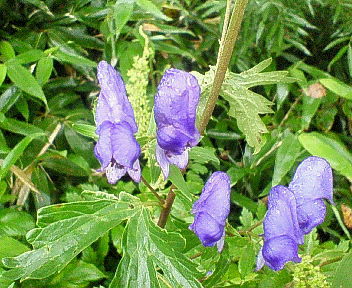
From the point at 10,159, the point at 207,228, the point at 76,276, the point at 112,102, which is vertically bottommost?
the point at 76,276

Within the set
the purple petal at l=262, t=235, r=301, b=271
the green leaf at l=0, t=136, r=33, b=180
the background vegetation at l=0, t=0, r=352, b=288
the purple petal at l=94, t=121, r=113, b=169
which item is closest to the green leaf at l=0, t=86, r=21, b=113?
the background vegetation at l=0, t=0, r=352, b=288

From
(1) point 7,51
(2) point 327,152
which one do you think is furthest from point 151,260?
(1) point 7,51

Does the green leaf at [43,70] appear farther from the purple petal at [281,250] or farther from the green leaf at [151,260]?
the purple petal at [281,250]

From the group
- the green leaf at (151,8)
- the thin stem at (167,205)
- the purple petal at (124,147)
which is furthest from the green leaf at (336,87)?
the purple petal at (124,147)

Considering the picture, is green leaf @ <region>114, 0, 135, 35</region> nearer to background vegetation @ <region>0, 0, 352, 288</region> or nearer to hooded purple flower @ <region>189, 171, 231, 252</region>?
background vegetation @ <region>0, 0, 352, 288</region>

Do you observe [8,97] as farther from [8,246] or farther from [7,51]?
[8,246]

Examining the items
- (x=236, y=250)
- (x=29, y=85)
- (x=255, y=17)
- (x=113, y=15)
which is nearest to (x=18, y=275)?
(x=236, y=250)
